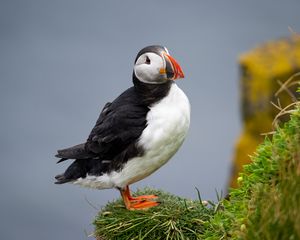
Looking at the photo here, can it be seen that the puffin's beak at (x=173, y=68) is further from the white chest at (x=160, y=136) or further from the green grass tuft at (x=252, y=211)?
the green grass tuft at (x=252, y=211)

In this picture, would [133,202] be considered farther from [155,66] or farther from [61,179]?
[155,66]

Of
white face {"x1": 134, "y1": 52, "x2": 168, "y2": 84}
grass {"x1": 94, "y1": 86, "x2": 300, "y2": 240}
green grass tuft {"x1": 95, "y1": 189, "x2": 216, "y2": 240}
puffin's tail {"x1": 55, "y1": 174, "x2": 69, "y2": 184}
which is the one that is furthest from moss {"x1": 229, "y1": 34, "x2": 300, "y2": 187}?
grass {"x1": 94, "y1": 86, "x2": 300, "y2": 240}

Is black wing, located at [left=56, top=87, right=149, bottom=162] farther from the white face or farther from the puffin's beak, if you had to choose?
the puffin's beak

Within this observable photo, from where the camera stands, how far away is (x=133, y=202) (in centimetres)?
703

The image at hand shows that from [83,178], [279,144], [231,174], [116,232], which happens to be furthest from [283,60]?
[279,144]

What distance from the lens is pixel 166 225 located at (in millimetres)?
6312

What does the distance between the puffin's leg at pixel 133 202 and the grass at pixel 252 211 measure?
0.17 metres

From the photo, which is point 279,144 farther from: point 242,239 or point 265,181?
point 242,239

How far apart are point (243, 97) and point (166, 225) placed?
6850 millimetres

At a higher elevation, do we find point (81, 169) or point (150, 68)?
point (150, 68)

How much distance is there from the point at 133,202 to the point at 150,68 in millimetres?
1157

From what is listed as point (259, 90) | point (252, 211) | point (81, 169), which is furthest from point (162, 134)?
point (259, 90)

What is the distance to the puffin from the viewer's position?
22.4 feet

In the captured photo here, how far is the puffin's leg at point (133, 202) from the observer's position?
6.80 metres
